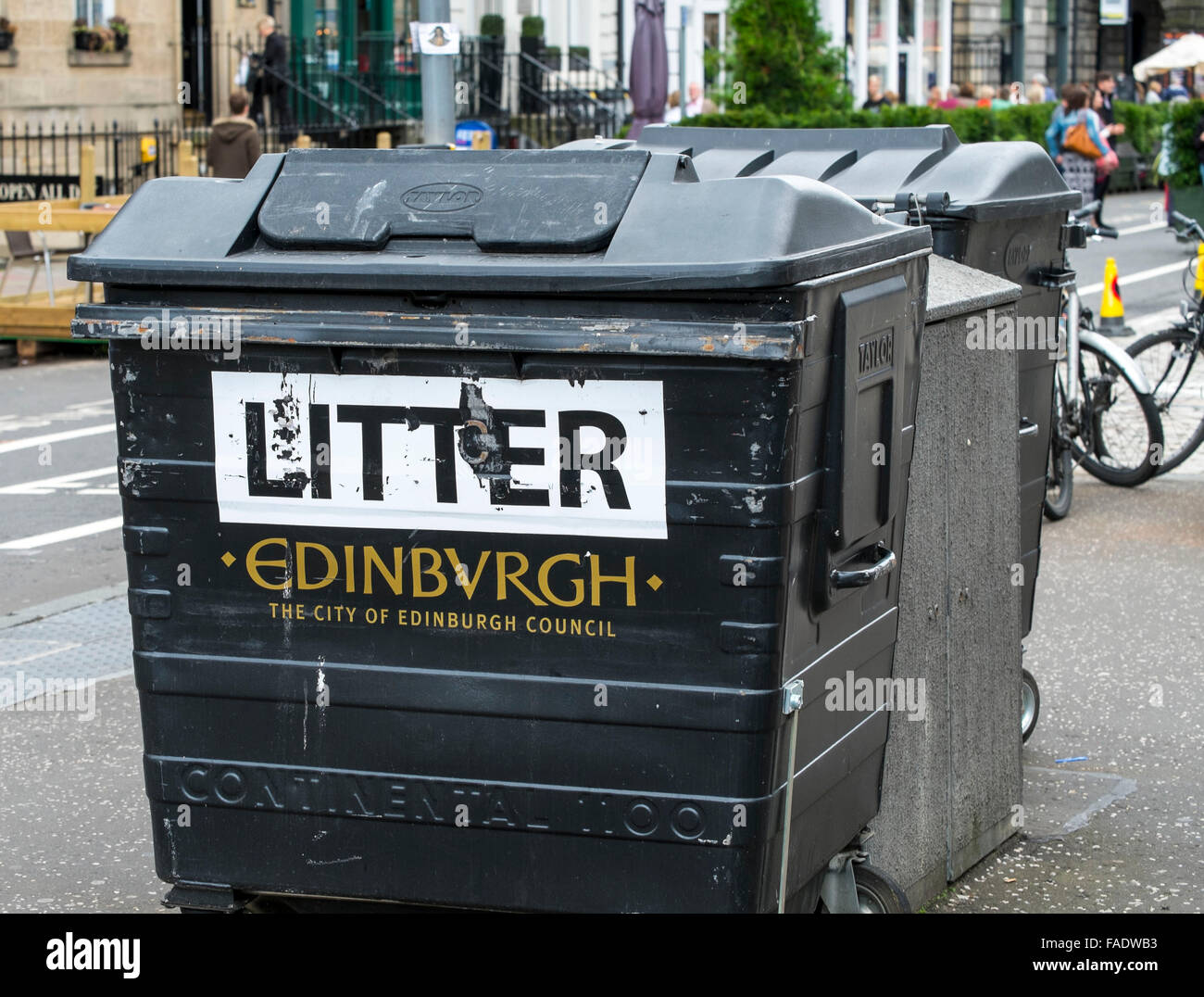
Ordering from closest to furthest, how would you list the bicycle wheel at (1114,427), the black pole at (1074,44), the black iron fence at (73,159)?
the bicycle wheel at (1114,427)
the black iron fence at (73,159)
the black pole at (1074,44)

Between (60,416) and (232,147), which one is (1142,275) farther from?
(60,416)

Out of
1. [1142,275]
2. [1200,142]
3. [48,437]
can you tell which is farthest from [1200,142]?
[48,437]

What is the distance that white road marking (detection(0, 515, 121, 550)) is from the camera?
8336 mm

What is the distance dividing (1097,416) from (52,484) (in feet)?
18.4

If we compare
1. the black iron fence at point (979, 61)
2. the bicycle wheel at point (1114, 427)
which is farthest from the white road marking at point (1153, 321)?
the black iron fence at point (979, 61)

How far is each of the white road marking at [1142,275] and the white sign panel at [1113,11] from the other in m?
28.7

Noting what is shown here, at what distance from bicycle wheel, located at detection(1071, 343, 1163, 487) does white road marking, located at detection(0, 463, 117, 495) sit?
5.23m

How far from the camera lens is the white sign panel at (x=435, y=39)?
9172 mm

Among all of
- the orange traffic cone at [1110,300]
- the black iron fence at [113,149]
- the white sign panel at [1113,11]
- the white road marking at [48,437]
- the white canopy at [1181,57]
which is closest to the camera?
the white road marking at [48,437]

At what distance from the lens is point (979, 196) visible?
5.19 m

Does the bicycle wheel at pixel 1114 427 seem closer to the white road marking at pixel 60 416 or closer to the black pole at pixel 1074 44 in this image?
the white road marking at pixel 60 416

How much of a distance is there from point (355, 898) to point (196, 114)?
76.9 feet

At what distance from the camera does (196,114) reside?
25.4m
